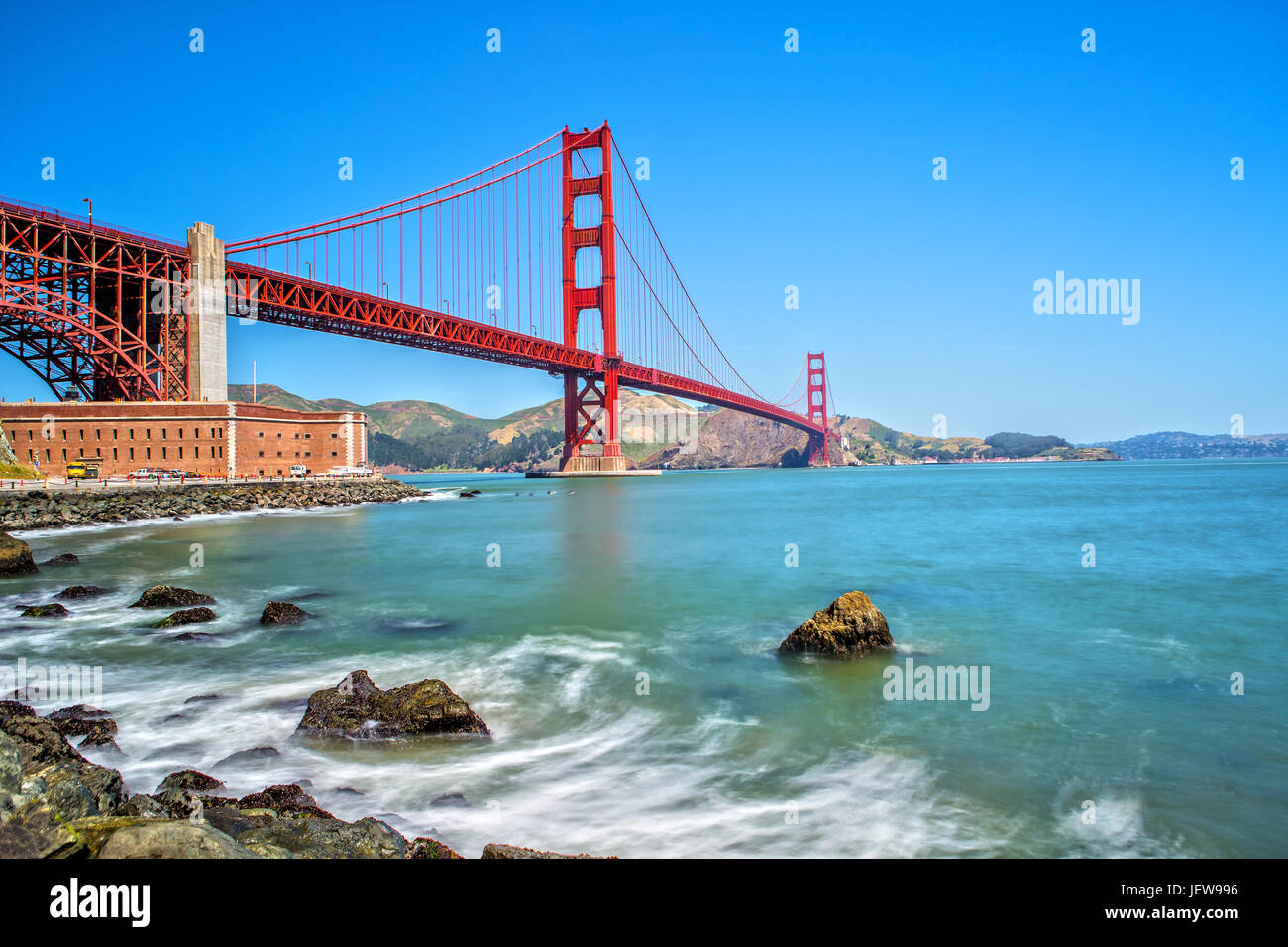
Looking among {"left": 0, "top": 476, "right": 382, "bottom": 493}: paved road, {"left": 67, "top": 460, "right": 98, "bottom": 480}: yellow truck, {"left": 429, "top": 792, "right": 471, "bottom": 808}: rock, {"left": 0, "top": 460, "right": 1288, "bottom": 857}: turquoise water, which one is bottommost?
{"left": 0, "top": 460, "right": 1288, "bottom": 857}: turquoise water

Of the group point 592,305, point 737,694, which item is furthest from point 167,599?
point 592,305

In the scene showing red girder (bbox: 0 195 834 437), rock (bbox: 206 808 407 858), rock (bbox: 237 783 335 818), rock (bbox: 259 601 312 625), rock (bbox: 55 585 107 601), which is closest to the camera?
rock (bbox: 206 808 407 858)

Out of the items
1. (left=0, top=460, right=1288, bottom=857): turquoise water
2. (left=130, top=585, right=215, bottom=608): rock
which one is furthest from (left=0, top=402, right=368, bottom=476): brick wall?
(left=130, top=585, right=215, bottom=608): rock

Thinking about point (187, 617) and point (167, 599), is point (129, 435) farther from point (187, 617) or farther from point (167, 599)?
point (187, 617)

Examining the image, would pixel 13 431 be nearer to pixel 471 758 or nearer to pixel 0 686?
pixel 0 686

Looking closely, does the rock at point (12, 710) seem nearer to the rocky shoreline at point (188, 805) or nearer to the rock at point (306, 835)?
the rocky shoreline at point (188, 805)

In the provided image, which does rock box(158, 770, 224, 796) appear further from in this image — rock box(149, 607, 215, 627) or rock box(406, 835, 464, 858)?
rock box(149, 607, 215, 627)
